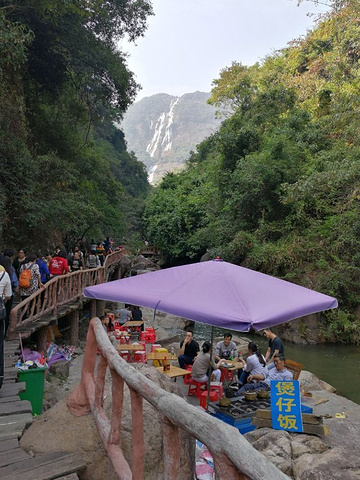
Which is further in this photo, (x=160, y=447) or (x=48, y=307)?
(x=48, y=307)

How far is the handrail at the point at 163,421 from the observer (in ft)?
5.18

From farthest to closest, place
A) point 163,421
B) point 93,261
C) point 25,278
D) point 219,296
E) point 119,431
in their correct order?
1. point 93,261
2. point 25,278
3. point 219,296
4. point 119,431
5. point 163,421

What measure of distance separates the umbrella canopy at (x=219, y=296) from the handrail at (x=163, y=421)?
2.94 feet

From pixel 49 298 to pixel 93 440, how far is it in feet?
22.1

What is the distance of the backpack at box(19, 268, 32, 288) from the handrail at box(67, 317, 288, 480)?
5029 mm

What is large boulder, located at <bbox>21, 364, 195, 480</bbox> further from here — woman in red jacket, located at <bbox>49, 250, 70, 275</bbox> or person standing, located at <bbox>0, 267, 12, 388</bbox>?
woman in red jacket, located at <bbox>49, 250, 70, 275</bbox>

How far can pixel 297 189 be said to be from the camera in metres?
15.2

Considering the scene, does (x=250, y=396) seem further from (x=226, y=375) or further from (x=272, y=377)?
(x=226, y=375)

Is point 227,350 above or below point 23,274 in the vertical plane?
below

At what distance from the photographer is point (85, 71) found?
17.0 m

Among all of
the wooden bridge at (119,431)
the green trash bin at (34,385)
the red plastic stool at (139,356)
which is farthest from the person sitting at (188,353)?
the wooden bridge at (119,431)

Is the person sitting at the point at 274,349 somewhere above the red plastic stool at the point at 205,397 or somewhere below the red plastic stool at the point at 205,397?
above

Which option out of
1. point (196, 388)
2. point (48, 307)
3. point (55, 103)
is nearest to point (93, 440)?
point (196, 388)

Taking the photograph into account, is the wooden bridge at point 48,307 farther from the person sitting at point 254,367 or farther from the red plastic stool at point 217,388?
the person sitting at point 254,367
